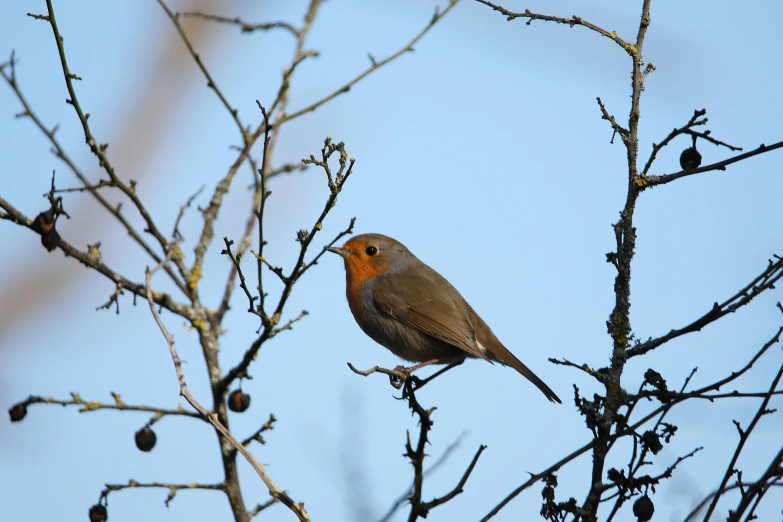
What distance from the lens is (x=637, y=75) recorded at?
322 cm

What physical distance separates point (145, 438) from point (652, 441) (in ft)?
8.22

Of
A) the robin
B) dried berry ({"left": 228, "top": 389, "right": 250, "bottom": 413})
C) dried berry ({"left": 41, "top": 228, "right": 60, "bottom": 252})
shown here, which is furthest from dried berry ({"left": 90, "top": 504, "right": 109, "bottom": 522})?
the robin

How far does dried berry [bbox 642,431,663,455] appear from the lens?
3164 millimetres

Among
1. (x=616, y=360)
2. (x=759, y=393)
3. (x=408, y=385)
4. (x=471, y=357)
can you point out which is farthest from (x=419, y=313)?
(x=759, y=393)

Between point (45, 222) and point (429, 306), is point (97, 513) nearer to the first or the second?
point (45, 222)

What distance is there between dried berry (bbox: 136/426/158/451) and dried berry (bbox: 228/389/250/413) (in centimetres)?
45

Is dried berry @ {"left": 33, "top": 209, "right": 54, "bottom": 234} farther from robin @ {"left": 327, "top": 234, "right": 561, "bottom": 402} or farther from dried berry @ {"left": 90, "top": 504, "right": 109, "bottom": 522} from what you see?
robin @ {"left": 327, "top": 234, "right": 561, "bottom": 402}

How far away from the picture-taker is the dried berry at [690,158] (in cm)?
346

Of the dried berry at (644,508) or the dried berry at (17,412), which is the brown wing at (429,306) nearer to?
the dried berry at (644,508)

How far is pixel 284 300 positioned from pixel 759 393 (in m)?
1.94

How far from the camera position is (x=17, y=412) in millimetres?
4043

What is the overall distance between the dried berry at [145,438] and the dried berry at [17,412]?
0.55 meters

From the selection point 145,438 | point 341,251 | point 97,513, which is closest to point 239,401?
point 145,438

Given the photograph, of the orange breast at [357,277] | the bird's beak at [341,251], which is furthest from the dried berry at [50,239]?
the bird's beak at [341,251]
